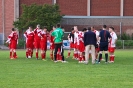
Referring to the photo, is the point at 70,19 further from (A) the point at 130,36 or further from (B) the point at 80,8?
(A) the point at 130,36

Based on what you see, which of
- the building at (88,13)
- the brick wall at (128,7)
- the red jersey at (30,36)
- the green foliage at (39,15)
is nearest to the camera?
the red jersey at (30,36)

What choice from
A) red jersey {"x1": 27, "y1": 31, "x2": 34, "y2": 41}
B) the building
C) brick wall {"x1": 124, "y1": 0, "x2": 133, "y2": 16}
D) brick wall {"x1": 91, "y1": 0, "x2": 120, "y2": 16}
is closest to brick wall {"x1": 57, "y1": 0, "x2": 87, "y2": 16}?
the building

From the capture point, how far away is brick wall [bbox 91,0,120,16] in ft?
239

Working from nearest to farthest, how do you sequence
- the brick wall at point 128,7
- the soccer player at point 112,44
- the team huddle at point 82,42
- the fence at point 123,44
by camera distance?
the team huddle at point 82,42, the soccer player at point 112,44, the fence at point 123,44, the brick wall at point 128,7

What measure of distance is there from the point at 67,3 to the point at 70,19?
2651 millimetres

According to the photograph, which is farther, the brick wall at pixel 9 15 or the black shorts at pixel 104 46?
the brick wall at pixel 9 15

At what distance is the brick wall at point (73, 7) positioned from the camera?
238 ft

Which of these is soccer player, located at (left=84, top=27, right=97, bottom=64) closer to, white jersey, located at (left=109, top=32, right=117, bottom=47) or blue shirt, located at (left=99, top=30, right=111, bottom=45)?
blue shirt, located at (left=99, top=30, right=111, bottom=45)

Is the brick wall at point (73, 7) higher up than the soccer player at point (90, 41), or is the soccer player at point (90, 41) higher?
the brick wall at point (73, 7)

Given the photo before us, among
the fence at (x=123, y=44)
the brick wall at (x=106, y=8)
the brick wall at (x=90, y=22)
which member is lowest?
the fence at (x=123, y=44)

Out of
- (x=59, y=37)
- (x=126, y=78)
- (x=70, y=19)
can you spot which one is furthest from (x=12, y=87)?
(x=70, y=19)

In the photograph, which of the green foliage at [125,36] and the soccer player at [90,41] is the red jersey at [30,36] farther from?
the green foliage at [125,36]

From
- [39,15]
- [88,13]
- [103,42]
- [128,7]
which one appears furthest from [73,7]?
[103,42]

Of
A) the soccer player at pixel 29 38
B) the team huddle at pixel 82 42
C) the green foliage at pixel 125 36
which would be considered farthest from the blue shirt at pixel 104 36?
the green foliage at pixel 125 36
